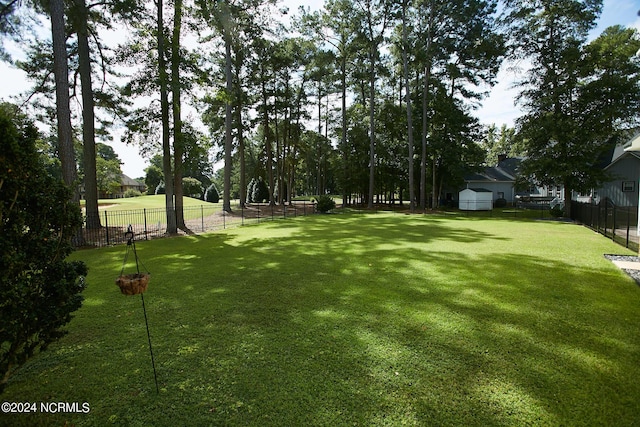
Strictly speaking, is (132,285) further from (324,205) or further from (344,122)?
(344,122)

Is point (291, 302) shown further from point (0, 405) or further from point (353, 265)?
point (0, 405)

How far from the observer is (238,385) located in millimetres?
2852

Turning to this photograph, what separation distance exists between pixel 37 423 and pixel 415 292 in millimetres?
4956

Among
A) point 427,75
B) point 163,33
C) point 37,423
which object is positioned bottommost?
point 37,423

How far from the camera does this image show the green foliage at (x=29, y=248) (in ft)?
7.28

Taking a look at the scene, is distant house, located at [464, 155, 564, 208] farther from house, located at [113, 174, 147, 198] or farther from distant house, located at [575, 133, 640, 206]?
house, located at [113, 174, 147, 198]

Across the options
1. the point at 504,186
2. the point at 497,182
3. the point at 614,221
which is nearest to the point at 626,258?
the point at 614,221

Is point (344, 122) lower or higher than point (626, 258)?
higher

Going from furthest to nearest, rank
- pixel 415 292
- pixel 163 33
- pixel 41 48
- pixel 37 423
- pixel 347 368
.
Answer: pixel 41 48 → pixel 163 33 → pixel 415 292 → pixel 347 368 → pixel 37 423

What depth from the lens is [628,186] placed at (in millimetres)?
20891

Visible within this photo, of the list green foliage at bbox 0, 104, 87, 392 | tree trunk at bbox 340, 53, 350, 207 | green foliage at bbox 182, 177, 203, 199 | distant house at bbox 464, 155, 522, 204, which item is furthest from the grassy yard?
green foliage at bbox 182, 177, 203, 199

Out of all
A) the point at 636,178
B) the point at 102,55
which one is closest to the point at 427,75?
the point at 636,178

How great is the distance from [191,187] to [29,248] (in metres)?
46.5

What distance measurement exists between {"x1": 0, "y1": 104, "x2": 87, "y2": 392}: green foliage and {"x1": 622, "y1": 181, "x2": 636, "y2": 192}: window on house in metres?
29.5
